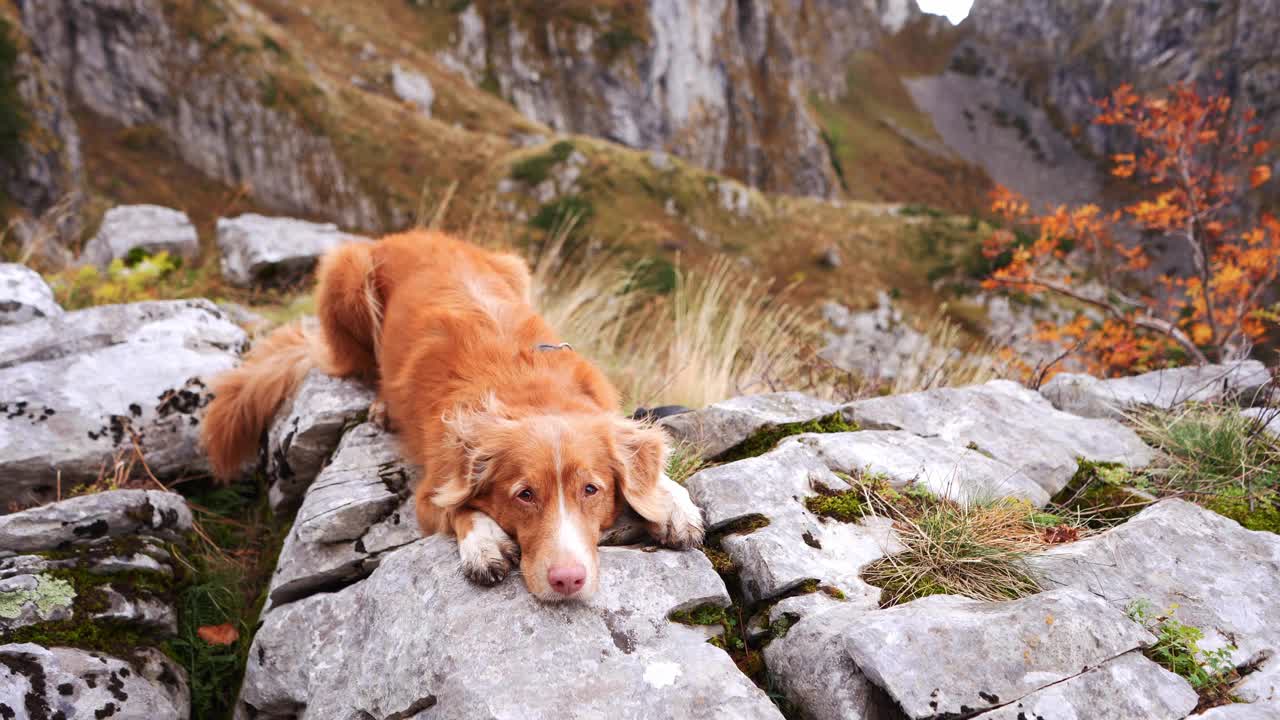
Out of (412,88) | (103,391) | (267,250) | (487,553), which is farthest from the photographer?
(412,88)

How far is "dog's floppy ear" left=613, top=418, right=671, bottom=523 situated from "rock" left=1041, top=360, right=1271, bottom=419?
3.46 m

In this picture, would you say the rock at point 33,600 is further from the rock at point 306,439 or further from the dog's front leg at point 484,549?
Answer: the dog's front leg at point 484,549

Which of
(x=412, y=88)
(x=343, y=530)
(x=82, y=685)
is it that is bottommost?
(x=82, y=685)

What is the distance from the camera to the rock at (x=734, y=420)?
4.27m

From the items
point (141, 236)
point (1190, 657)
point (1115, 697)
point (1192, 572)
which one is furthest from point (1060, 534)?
point (141, 236)

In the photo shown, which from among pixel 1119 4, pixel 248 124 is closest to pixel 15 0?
pixel 248 124

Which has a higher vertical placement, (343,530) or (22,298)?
(22,298)

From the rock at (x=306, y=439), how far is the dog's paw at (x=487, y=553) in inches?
78.9

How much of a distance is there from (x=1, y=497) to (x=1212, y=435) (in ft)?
22.7

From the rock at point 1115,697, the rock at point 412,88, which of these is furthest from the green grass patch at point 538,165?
the rock at point 1115,697

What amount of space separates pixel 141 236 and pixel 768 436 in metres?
9.69

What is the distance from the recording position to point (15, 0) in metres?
25.6

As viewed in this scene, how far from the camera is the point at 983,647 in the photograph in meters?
2.55

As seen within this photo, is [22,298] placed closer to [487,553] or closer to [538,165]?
[487,553]
